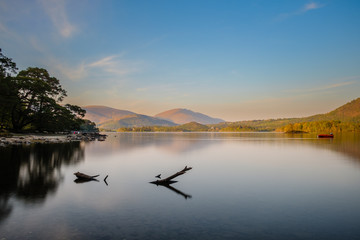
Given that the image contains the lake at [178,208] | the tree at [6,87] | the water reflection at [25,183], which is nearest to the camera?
the lake at [178,208]

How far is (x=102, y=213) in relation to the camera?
11.2 metres

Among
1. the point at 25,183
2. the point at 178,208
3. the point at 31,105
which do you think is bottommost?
the point at 178,208

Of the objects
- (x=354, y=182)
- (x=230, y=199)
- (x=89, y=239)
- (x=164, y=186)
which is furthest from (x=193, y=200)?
(x=354, y=182)

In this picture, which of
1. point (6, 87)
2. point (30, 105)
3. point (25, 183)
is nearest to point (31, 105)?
point (30, 105)

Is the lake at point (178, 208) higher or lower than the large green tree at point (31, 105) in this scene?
lower

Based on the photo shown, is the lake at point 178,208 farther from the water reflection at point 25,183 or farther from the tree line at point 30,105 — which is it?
the tree line at point 30,105

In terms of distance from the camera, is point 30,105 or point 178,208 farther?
point 30,105

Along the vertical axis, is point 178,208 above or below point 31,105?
below

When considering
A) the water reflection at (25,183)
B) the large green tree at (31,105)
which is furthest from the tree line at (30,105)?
the water reflection at (25,183)

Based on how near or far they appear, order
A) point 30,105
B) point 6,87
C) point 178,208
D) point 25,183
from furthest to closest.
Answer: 1. point 30,105
2. point 6,87
3. point 25,183
4. point 178,208

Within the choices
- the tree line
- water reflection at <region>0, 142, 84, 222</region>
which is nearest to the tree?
the tree line

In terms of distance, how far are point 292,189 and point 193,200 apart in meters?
8.06

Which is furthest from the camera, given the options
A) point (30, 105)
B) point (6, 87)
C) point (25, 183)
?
point (30, 105)

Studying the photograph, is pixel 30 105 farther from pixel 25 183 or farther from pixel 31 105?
pixel 25 183
